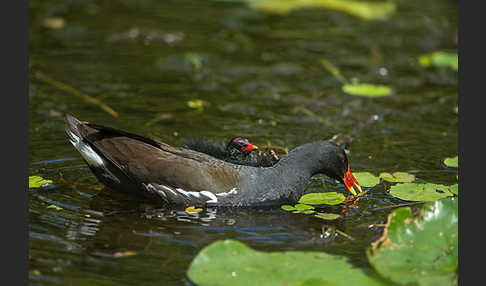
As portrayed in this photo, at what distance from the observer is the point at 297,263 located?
419cm

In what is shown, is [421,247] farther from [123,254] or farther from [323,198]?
[123,254]

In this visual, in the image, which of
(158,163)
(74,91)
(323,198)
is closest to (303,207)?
(323,198)

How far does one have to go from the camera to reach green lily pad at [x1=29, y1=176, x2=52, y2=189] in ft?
18.9

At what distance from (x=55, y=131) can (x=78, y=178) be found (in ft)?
3.65


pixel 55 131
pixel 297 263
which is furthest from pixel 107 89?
pixel 297 263

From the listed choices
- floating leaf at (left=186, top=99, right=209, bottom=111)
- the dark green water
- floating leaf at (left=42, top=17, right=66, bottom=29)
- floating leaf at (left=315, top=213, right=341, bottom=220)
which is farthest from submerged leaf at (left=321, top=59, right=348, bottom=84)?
floating leaf at (left=42, top=17, right=66, bottom=29)

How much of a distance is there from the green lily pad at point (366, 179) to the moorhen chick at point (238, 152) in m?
0.70

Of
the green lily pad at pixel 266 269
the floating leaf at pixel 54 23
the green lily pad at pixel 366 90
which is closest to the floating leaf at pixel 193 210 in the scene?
the green lily pad at pixel 266 269

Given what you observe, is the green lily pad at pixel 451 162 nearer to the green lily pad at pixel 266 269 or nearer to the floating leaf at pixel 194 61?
the green lily pad at pixel 266 269

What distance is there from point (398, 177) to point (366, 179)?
0.30 m

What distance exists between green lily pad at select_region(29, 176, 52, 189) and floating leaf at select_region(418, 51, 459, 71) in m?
5.58

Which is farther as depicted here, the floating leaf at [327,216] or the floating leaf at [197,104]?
the floating leaf at [197,104]

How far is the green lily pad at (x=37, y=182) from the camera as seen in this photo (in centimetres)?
575

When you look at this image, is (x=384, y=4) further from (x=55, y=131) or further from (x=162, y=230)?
(x=162, y=230)
